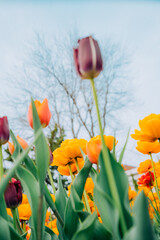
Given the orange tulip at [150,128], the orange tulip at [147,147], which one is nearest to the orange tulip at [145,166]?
the orange tulip at [147,147]

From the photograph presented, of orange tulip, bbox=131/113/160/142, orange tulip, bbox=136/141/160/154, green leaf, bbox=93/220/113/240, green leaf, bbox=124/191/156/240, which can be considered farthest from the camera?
orange tulip, bbox=136/141/160/154

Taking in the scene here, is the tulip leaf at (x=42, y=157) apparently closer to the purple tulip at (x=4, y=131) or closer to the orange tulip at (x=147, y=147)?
the purple tulip at (x=4, y=131)

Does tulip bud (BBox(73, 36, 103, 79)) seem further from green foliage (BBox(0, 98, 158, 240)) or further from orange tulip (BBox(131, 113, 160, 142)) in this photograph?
orange tulip (BBox(131, 113, 160, 142))

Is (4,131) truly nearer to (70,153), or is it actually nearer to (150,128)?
(70,153)

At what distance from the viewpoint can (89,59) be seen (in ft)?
0.95

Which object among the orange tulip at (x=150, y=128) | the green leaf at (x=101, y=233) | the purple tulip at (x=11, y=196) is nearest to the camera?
the green leaf at (x=101, y=233)

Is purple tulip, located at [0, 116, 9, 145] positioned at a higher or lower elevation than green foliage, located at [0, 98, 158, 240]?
higher

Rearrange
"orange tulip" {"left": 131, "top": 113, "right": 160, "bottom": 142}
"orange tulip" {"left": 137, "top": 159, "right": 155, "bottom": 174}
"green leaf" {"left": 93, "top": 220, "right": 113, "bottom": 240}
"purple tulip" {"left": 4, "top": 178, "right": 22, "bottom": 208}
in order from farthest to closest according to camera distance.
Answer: "orange tulip" {"left": 137, "top": 159, "right": 155, "bottom": 174} → "orange tulip" {"left": 131, "top": 113, "right": 160, "bottom": 142} → "purple tulip" {"left": 4, "top": 178, "right": 22, "bottom": 208} → "green leaf" {"left": 93, "top": 220, "right": 113, "bottom": 240}

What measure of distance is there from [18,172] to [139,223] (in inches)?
8.1

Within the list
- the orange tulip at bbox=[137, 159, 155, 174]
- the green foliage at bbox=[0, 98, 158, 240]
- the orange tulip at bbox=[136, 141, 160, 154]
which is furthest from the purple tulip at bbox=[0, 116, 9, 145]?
the orange tulip at bbox=[137, 159, 155, 174]

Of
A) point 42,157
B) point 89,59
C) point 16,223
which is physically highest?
point 89,59

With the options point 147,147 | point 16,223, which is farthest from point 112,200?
point 147,147

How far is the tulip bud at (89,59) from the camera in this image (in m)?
0.29

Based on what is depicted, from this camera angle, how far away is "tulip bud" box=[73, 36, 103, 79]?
0.95ft
